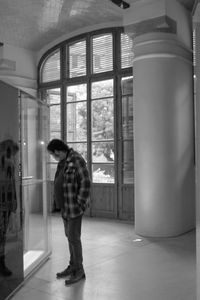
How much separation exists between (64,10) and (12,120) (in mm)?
4046

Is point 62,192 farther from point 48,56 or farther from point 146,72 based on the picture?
point 48,56

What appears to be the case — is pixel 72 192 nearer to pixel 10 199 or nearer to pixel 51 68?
pixel 10 199

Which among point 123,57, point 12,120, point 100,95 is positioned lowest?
point 12,120

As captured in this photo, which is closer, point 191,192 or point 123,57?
point 191,192

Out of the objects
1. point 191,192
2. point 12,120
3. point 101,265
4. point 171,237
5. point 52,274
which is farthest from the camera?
point 191,192

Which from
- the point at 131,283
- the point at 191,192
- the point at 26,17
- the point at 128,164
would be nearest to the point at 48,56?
the point at 26,17

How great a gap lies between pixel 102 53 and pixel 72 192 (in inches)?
191

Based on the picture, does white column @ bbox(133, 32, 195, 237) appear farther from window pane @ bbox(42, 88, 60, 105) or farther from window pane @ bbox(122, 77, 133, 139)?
window pane @ bbox(42, 88, 60, 105)

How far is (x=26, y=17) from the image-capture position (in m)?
7.34

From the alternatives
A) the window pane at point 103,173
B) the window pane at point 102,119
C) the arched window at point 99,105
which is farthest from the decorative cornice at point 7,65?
the window pane at point 103,173

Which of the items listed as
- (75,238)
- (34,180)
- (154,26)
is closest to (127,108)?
(154,26)

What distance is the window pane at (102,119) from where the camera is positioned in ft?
26.0

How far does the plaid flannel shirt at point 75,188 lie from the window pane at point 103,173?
158 inches

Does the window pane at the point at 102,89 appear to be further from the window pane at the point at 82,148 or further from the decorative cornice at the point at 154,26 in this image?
the decorative cornice at the point at 154,26
